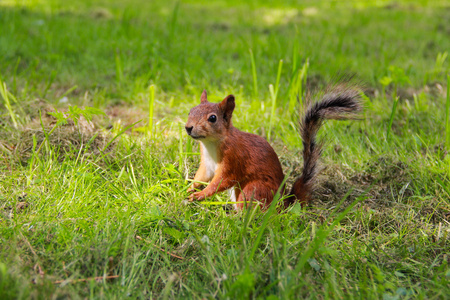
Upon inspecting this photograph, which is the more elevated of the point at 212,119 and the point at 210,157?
the point at 212,119

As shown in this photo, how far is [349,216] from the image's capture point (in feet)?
6.34

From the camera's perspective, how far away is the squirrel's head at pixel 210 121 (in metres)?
1.84

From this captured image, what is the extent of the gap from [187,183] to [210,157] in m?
0.24

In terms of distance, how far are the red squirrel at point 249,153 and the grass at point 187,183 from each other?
0.12 metres

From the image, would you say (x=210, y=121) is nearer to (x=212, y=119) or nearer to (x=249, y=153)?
(x=212, y=119)

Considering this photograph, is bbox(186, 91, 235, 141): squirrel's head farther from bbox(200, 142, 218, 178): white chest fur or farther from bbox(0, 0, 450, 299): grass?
bbox(0, 0, 450, 299): grass

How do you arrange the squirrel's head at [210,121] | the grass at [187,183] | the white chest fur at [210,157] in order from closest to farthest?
the grass at [187,183] → the squirrel's head at [210,121] → the white chest fur at [210,157]

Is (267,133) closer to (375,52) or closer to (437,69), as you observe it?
(437,69)

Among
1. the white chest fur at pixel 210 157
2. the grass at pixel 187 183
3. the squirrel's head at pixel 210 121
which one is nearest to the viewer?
the grass at pixel 187 183

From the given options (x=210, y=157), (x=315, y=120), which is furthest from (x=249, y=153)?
(x=315, y=120)

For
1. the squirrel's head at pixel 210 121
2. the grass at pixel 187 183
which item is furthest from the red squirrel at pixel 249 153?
the grass at pixel 187 183

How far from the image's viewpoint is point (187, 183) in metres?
2.14

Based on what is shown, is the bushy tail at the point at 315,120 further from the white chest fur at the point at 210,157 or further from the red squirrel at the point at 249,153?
the white chest fur at the point at 210,157

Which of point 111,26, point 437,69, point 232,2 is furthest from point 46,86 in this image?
point 232,2
